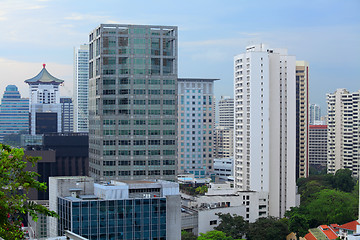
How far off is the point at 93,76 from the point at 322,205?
38.2 meters

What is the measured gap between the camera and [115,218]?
5541 cm

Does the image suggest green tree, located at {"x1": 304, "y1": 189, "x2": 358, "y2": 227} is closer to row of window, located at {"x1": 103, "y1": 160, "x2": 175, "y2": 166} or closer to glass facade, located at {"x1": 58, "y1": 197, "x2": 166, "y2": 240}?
row of window, located at {"x1": 103, "y1": 160, "x2": 175, "y2": 166}

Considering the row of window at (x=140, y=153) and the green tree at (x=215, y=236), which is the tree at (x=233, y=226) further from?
the row of window at (x=140, y=153)

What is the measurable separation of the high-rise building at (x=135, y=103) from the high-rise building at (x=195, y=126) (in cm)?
7153

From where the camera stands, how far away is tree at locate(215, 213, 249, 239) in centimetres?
7088

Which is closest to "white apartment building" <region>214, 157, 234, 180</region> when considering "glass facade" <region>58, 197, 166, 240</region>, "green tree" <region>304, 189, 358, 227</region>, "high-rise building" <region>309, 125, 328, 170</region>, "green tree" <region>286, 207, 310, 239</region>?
"high-rise building" <region>309, 125, 328, 170</region>

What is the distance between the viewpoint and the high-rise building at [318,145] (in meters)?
179

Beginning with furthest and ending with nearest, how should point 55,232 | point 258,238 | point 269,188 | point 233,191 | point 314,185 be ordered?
point 314,185
point 269,188
point 233,191
point 258,238
point 55,232

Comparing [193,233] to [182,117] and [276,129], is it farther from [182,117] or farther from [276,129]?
[182,117]

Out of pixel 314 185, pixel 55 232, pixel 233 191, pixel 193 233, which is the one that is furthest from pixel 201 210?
pixel 314 185

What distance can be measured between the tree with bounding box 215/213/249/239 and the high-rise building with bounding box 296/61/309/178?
54564 mm

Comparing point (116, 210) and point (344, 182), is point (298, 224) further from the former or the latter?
point (344, 182)

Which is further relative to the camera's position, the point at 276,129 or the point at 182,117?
the point at 182,117

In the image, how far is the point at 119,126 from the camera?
3123 inches
